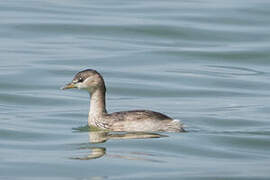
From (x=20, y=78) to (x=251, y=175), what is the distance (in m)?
8.62

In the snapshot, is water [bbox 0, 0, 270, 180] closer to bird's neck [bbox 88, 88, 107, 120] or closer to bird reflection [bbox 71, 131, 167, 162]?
bird reflection [bbox 71, 131, 167, 162]

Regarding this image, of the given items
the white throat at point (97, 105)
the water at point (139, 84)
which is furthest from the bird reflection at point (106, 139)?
the white throat at point (97, 105)

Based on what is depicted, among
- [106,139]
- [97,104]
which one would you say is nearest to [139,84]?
[97,104]

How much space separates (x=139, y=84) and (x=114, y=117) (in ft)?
15.4

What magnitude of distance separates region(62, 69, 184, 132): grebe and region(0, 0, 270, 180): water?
17 cm

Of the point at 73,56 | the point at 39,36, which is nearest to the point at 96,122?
the point at 73,56

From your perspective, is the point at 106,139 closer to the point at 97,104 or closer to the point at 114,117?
the point at 114,117

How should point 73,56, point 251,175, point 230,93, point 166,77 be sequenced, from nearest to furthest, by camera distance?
point 251,175 → point 230,93 → point 166,77 → point 73,56

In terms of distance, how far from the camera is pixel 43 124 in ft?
57.3

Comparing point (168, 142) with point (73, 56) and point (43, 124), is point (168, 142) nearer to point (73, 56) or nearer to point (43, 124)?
point (43, 124)

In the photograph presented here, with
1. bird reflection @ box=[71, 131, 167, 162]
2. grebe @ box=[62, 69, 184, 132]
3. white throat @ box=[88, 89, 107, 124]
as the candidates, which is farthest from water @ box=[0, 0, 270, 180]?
white throat @ box=[88, 89, 107, 124]

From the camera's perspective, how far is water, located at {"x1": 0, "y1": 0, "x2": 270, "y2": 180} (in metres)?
14.7

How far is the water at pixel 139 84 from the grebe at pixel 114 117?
167 millimetres

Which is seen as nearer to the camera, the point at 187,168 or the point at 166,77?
the point at 187,168
